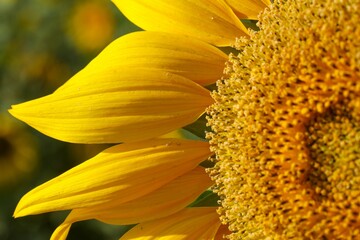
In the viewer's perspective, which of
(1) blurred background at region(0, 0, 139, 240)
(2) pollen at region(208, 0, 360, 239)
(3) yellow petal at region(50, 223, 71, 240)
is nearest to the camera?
(2) pollen at region(208, 0, 360, 239)

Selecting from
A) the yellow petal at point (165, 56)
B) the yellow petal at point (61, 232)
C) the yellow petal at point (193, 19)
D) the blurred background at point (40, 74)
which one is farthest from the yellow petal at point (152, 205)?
the blurred background at point (40, 74)

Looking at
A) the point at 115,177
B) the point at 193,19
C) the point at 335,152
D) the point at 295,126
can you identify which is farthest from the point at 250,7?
the point at 115,177

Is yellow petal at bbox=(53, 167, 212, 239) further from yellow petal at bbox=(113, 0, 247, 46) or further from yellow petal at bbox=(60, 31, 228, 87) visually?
yellow petal at bbox=(113, 0, 247, 46)

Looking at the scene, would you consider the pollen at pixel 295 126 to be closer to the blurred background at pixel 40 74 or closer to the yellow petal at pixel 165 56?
the yellow petal at pixel 165 56

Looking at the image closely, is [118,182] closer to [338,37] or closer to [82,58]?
[338,37]

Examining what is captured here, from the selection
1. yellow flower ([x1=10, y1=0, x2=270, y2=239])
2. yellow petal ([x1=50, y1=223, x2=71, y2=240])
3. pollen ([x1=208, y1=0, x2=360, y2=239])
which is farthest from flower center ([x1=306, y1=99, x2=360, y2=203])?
yellow petal ([x1=50, y1=223, x2=71, y2=240])

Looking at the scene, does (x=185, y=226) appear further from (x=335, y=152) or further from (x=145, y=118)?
(x=335, y=152)

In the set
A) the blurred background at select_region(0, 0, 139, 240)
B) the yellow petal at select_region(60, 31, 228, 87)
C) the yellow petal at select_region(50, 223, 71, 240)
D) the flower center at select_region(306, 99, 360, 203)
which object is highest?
the blurred background at select_region(0, 0, 139, 240)
